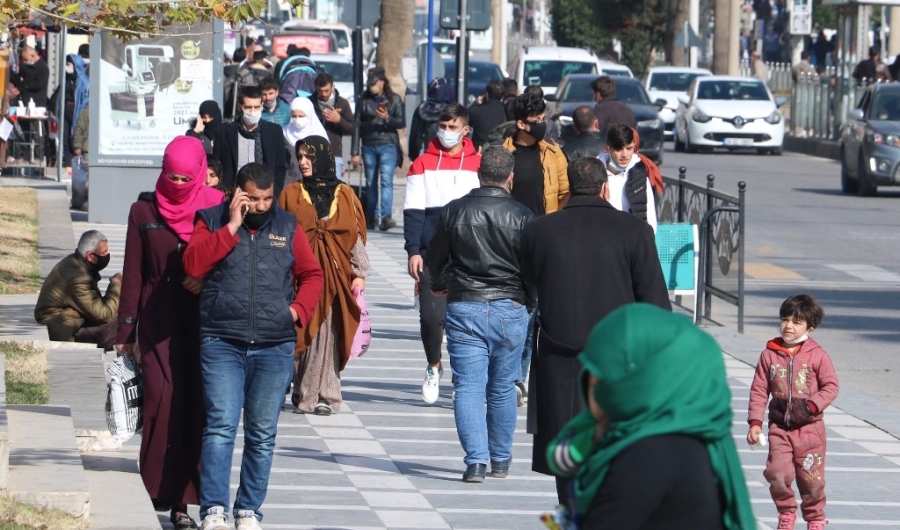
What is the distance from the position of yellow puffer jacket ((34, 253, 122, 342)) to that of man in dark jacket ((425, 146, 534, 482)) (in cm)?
331

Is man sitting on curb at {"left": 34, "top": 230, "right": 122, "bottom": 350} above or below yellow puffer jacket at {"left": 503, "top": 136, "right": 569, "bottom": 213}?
below

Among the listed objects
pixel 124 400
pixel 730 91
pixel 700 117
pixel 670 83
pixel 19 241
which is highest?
pixel 670 83

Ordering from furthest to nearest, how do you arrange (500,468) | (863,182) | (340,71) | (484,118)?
(340,71)
(863,182)
(484,118)
(500,468)

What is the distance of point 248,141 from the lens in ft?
40.1

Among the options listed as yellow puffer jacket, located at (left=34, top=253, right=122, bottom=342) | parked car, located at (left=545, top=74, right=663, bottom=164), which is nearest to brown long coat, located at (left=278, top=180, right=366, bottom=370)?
yellow puffer jacket, located at (left=34, top=253, right=122, bottom=342)

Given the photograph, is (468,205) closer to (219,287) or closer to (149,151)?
(219,287)

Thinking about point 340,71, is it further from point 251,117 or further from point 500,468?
point 500,468

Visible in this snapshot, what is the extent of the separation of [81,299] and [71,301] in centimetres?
9

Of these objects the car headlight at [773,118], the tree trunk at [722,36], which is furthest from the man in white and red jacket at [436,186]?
the tree trunk at [722,36]

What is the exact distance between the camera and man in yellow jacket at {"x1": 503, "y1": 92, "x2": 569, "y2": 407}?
33.0ft

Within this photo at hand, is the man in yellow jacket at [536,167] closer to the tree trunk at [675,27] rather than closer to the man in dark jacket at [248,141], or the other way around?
the man in dark jacket at [248,141]

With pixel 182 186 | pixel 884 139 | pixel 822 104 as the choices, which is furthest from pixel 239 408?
pixel 822 104

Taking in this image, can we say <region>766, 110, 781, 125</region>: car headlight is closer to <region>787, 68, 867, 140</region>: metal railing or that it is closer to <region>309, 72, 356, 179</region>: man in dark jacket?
<region>787, 68, 867, 140</region>: metal railing

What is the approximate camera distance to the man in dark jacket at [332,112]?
17.2 meters
